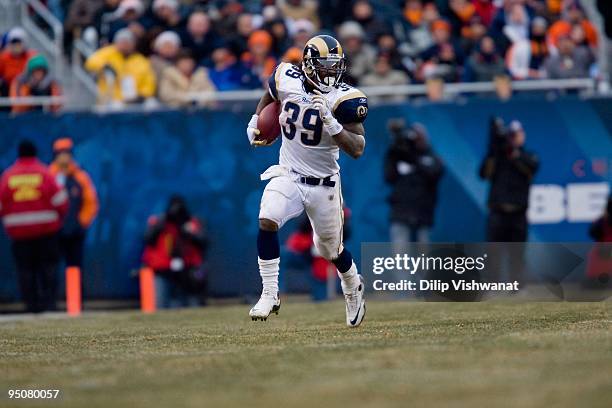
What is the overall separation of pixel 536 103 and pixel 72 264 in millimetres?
5918

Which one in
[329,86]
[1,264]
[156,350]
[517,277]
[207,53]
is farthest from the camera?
[207,53]

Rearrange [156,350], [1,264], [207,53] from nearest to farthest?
[156,350] → [1,264] → [207,53]

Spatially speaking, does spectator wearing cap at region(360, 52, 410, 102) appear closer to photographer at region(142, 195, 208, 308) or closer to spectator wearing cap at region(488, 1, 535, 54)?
spectator wearing cap at region(488, 1, 535, 54)

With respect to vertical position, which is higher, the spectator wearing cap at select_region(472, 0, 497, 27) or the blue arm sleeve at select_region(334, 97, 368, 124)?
the spectator wearing cap at select_region(472, 0, 497, 27)

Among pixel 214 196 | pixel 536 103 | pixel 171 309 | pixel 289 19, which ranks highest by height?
pixel 289 19

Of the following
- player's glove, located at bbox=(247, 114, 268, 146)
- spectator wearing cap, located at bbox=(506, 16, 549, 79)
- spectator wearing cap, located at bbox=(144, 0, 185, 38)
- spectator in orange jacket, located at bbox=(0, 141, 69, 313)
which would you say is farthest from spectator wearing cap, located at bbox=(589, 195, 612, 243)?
player's glove, located at bbox=(247, 114, 268, 146)

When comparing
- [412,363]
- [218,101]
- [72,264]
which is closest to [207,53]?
[218,101]

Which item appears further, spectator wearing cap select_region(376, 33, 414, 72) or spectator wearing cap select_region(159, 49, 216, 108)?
spectator wearing cap select_region(376, 33, 414, 72)

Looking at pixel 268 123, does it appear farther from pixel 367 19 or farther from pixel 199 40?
pixel 367 19

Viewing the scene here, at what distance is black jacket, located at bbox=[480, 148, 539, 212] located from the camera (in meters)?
14.9

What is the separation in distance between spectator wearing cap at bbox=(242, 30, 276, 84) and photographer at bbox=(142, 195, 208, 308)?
2.09 metres

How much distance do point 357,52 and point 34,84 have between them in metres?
4.07

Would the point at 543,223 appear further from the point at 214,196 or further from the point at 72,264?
the point at 72,264

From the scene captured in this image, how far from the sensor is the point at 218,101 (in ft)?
53.2
